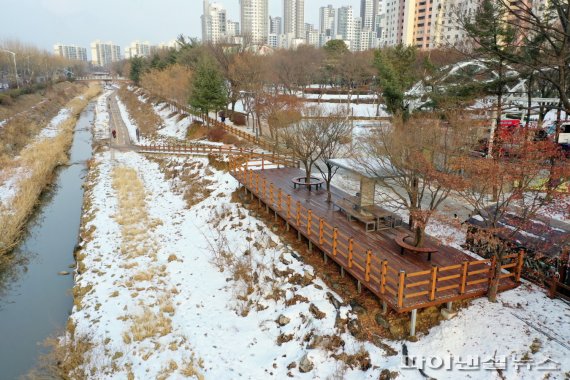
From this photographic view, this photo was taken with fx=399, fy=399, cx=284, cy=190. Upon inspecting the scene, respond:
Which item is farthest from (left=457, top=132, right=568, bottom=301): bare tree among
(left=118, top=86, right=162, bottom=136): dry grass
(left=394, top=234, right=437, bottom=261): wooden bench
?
(left=118, top=86, right=162, bottom=136): dry grass

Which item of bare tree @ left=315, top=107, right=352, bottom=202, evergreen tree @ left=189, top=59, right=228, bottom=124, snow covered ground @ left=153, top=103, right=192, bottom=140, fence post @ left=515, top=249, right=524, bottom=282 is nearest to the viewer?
fence post @ left=515, top=249, right=524, bottom=282

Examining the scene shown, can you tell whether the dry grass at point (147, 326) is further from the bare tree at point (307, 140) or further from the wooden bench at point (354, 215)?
the bare tree at point (307, 140)

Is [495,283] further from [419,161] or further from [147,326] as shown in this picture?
[147,326]

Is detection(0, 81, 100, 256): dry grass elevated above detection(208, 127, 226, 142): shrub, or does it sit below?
below

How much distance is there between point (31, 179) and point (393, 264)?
2548 cm

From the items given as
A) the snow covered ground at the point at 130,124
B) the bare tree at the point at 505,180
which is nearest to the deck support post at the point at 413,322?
the bare tree at the point at 505,180

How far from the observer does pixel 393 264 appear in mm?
11898

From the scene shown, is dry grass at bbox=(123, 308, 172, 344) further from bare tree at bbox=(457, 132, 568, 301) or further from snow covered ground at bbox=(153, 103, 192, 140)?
snow covered ground at bbox=(153, 103, 192, 140)

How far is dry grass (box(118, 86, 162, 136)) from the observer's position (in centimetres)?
4918

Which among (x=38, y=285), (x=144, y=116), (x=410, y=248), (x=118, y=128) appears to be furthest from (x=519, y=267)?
(x=144, y=116)

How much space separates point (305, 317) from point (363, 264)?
234cm

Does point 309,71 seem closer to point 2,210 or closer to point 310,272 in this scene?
point 2,210

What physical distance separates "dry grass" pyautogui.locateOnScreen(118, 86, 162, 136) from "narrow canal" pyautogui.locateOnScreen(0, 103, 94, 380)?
22.2 metres

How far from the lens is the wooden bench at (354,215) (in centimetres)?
1428
